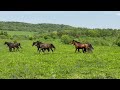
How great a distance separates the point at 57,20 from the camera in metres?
19.6

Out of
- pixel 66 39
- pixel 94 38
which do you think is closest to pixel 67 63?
pixel 66 39

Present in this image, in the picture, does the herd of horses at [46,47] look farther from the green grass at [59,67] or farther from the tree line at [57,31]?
the tree line at [57,31]

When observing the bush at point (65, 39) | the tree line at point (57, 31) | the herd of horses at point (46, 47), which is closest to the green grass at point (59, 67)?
the herd of horses at point (46, 47)

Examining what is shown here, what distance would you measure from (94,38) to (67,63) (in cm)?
817

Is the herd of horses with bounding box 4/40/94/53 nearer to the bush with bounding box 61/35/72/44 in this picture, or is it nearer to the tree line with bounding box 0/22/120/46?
the bush with bounding box 61/35/72/44

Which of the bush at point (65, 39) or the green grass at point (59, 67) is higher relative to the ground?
the bush at point (65, 39)

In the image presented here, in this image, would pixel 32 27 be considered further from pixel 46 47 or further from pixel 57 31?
pixel 46 47

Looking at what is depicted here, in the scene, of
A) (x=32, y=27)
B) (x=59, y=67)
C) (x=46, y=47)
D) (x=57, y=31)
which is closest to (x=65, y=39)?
(x=57, y=31)

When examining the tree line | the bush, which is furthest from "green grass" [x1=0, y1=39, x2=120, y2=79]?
the tree line

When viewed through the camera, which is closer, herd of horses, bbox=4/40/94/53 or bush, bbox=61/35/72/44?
herd of horses, bbox=4/40/94/53

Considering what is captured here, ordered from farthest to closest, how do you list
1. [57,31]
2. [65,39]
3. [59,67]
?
1. [57,31]
2. [65,39]
3. [59,67]

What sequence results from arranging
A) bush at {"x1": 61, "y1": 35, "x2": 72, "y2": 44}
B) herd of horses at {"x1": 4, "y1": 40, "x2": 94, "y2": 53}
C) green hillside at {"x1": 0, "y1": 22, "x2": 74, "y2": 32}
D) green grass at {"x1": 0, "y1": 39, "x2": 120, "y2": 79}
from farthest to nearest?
green hillside at {"x1": 0, "y1": 22, "x2": 74, "y2": 32} < bush at {"x1": 61, "y1": 35, "x2": 72, "y2": 44} < herd of horses at {"x1": 4, "y1": 40, "x2": 94, "y2": 53} < green grass at {"x1": 0, "y1": 39, "x2": 120, "y2": 79}
